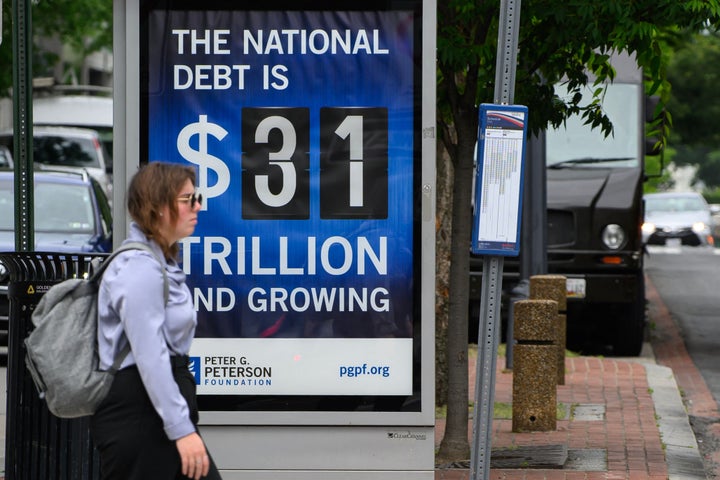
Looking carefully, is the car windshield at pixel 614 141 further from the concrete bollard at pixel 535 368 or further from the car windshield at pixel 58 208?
the concrete bollard at pixel 535 368

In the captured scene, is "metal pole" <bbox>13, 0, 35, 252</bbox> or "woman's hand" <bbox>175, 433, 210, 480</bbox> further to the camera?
"metal pole" <bbox>13, 0, 35, 252</bbox>

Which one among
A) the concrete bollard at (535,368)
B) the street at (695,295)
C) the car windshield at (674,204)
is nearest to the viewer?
the concrete bollard at (535,368)

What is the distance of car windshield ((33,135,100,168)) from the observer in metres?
24.2

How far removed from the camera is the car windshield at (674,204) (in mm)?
37688

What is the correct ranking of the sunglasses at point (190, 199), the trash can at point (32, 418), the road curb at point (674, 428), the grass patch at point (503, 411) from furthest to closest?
the grass patch at point (503, 411) → the road curb at point (674, 428) → the trash can at point (32, 418) → the sunglasses at point (190, 199)

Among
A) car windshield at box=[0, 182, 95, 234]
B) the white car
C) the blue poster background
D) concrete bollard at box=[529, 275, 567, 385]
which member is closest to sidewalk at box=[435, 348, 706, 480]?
concrete bollard at box=[529, 275, 567, 385]

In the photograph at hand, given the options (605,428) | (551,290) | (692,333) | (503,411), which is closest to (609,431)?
(605,428)

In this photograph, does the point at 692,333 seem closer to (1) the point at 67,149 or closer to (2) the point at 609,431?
(2) the point at 609,431

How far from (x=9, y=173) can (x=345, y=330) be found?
31.0 ft

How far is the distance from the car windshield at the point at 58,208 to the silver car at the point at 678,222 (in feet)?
74.4

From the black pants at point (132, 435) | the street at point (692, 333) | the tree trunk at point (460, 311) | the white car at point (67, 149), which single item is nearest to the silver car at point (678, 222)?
the street at point (692, 333)

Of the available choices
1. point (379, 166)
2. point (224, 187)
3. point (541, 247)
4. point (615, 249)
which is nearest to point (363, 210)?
point (379, 166)

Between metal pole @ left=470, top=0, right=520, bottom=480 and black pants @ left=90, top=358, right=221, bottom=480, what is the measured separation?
6.30 ft

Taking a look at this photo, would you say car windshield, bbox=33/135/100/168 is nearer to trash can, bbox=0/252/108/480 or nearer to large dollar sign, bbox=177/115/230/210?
large dollar sign, bbox=177/115/230/210
